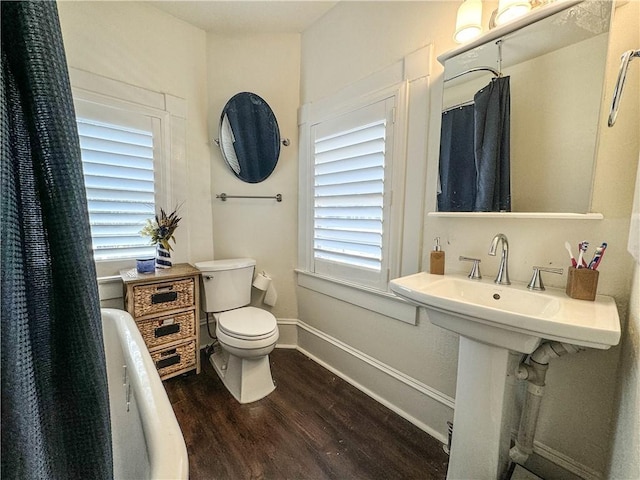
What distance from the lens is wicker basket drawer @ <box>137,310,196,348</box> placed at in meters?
1.63

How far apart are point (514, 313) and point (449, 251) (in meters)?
0.60

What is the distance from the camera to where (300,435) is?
53.4 inches

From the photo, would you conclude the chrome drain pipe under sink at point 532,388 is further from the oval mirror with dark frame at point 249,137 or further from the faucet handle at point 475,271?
the oval mirror with dark frame at point 249,137

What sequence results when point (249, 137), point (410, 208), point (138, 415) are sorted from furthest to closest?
point (249, 137), point (410, 208), point (138, 415)

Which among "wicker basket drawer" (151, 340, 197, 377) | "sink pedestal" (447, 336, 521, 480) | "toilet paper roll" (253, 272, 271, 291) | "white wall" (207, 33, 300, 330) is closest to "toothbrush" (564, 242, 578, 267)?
"sink pedestal" (447, 336, 521, 480)

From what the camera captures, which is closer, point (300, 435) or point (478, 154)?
point (478, 154)

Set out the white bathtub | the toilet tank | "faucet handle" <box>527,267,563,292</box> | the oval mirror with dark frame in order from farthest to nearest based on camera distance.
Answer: the oval mirror with dark frame
the toilet tank
"faucet handle" <box>527,267,563,292</box>
the white bathtub

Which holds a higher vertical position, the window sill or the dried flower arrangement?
the dried flower arrangement

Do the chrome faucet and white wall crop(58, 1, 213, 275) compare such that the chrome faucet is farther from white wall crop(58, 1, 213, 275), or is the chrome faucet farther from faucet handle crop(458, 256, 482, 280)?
white wall crop(58, 1, 213, 275)

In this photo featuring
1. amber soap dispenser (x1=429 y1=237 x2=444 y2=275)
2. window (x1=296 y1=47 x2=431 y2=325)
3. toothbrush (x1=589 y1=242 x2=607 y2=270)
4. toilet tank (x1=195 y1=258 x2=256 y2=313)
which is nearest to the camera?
toothbrush (x1=589 y1=242 x2=607 y2=270)

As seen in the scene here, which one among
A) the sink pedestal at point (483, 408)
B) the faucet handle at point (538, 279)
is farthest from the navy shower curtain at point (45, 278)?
the faucet handle at point (538, 279)

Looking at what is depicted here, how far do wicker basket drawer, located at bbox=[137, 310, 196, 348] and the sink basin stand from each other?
144cm

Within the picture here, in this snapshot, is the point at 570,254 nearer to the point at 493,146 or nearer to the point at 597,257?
the point at 597,257

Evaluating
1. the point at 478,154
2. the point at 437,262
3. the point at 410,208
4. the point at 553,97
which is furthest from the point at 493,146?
the point at 437,262
